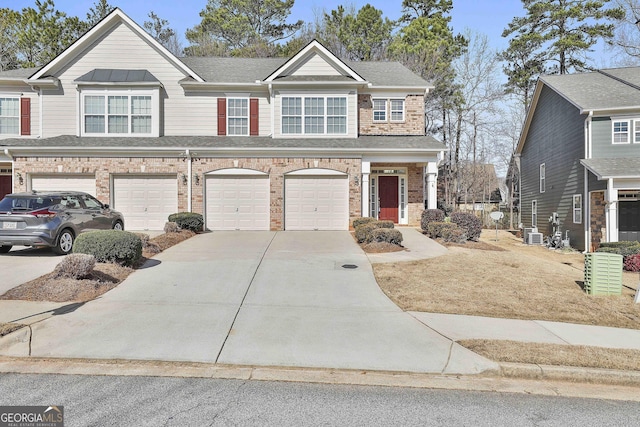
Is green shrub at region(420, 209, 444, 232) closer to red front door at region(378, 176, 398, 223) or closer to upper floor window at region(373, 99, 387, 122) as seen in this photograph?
red front door at region(378, 176, 398, 223)

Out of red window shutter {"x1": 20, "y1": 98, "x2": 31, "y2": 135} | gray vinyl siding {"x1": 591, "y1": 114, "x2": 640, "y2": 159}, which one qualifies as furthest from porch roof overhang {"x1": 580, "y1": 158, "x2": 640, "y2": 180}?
red window shutter {"x1": 20, "y1": 98, "x2": 31, "y2": 135}

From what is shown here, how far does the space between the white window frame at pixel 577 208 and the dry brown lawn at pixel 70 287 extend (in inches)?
767

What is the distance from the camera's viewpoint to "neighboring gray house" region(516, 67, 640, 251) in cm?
1733

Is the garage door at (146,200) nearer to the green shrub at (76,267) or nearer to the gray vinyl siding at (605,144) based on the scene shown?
the green shrub at (76,267)

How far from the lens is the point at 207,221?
17250 millimetres

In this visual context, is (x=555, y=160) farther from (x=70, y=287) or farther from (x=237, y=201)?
(x=70, y=287)

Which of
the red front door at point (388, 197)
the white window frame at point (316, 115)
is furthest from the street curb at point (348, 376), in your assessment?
the red front door at point (388, 197)

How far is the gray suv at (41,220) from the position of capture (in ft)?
31.3

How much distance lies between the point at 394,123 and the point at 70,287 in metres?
15.7

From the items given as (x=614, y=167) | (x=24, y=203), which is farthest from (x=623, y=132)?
(x=24, y=203)

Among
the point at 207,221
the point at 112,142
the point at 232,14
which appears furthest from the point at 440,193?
the point at 112,142

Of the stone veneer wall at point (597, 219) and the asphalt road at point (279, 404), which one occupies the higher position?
the stone veneer wall at point (597, 219)

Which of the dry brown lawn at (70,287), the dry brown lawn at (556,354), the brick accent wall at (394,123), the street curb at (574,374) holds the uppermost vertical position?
the brick accent wall at (394,123)

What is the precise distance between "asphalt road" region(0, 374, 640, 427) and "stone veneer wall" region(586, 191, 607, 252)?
1661 centimetres
